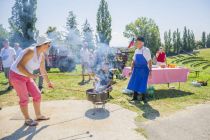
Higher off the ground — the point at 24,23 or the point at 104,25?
the point at 104,25

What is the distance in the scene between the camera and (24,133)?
16.9 feet

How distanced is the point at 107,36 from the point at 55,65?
137 ft

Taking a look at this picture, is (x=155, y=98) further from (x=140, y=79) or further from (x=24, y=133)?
(x=24, y=133)

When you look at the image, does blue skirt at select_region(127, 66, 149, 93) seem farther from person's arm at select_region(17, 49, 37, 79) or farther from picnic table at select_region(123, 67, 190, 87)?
person's arm at select_region(17, 49, 37, 79)

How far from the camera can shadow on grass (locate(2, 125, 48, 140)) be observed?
4.94 m

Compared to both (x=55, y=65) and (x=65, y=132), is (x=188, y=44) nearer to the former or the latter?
(x=55, y=65)

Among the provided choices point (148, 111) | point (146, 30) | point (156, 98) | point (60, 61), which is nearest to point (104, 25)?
point (146, 30)

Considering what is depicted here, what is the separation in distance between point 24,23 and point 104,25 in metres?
25.8

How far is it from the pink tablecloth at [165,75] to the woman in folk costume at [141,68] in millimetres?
1344

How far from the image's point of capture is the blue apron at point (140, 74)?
26.2 ft

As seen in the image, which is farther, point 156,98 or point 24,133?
point 156,98

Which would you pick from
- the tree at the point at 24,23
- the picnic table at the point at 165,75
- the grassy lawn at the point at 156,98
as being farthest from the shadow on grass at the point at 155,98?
the tree at the point at 24,23

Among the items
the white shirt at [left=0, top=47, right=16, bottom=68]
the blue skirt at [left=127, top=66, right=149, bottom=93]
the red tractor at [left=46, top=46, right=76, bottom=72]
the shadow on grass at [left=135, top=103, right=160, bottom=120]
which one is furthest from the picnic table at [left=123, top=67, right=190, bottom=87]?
the red tractor at [left=46, top=46, right=76, bottom=72]

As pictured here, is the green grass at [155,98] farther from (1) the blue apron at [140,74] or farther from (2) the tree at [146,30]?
(2) the tree at [146,30]
